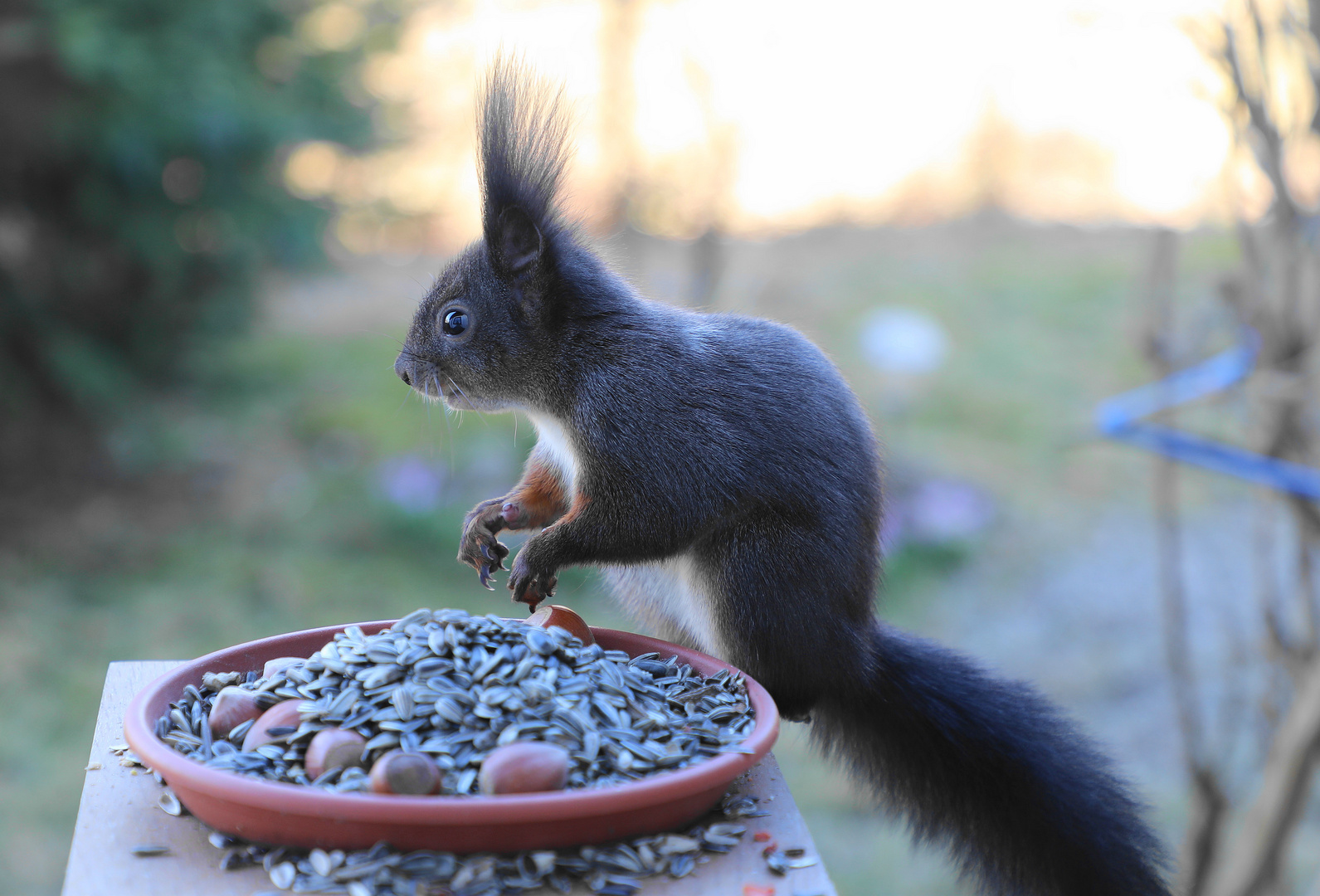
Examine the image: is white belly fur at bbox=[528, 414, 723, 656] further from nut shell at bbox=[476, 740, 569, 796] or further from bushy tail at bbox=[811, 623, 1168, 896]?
nut shell at bbox=[476, 740, 569, 796]

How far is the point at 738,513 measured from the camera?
1.23 m

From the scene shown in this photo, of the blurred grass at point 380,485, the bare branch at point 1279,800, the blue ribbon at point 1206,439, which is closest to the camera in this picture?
the bare branch at point 1279,800

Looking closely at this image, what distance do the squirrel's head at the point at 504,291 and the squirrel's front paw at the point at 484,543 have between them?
127 millimetres

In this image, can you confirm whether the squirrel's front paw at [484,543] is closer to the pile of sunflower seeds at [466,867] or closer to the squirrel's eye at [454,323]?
the squirrel's eye at [454,323]

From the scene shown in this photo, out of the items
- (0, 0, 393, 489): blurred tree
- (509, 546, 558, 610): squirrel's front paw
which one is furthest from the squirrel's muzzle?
(0, 0, 393, 489): blurred tree

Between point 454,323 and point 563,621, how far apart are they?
418mm

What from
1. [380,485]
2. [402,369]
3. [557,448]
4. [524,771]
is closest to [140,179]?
[380,485]

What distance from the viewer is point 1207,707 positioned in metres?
3.98

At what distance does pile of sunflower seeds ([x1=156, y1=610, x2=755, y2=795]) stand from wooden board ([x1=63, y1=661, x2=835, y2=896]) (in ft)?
0.19

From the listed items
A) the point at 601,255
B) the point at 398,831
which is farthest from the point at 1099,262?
the point at 398,831

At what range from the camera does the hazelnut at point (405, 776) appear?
895mm

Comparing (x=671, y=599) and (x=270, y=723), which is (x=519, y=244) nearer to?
(x=671, y=599)

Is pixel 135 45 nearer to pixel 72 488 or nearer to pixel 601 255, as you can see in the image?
pixel 72 488

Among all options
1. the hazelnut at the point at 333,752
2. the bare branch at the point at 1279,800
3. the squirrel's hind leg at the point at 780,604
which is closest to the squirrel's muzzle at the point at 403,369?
the squirrel's hind leg at the point at 780,604
